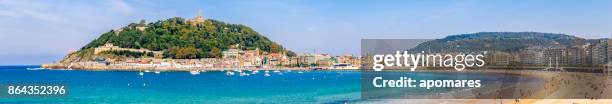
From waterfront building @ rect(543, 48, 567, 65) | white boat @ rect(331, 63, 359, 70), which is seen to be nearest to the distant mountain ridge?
waterfront building @ rect(543, 48, 567, 65)

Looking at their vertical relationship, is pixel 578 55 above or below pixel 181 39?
below

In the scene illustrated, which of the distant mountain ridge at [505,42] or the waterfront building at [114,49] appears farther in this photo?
the waterfront building at [114,49]

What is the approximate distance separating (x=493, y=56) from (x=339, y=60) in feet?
144

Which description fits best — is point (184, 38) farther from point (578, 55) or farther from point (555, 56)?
point (578, 55)

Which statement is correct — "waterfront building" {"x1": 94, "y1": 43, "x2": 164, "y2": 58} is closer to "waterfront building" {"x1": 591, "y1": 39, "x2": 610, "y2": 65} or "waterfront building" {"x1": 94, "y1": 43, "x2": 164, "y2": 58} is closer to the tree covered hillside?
the tree covered hillside

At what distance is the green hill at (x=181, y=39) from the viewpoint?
88.8m

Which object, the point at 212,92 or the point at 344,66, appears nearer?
the point at 212,92

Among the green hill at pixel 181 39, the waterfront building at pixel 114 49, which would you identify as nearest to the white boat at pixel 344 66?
the green hill at pixel 181 39

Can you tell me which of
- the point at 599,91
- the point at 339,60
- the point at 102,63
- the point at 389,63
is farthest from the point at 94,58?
the point at 389,63

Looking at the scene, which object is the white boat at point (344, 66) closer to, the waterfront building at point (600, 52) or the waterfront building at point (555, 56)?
the waterfront building at point (555, 56)

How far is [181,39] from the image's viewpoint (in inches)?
3543

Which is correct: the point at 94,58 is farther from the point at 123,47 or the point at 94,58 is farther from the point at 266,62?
the point at 266,62

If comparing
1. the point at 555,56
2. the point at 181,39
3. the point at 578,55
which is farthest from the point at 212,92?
the point at 181,39

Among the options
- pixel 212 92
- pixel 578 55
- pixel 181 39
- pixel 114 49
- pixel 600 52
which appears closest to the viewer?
pixel 212 92
